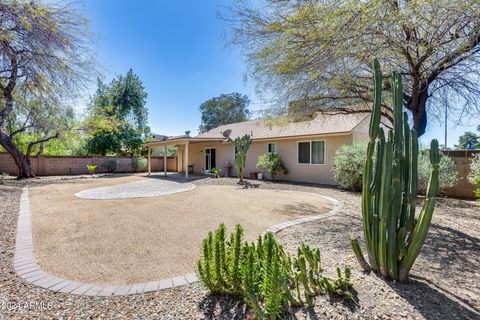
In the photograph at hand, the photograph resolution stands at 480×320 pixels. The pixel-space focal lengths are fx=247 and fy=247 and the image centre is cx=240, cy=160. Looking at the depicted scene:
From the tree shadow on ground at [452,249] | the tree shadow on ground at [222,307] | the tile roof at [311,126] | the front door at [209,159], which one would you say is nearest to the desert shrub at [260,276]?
the tree shadow on ground at [222,307]

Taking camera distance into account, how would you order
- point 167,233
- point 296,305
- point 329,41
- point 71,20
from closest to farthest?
point 296,305 < point 329,41 < point 167,233 < point 71,20

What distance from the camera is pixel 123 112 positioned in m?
28.7

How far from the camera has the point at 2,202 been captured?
7.54 meters

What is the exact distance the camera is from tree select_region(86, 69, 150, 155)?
24766mm

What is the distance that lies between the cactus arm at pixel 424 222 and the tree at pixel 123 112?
24657 mm

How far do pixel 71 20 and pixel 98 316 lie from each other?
920cm

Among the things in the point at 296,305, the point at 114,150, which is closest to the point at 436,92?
the point at 296,305

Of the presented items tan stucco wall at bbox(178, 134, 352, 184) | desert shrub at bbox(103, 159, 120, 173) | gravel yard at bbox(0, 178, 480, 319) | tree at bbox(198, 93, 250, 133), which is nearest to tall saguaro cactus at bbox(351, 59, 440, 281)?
gravel yard at bbox(0, 178, 480, 319)

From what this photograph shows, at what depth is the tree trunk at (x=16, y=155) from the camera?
48.5 ft

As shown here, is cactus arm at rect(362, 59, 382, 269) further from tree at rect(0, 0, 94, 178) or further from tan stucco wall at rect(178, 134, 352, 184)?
tan stucco wall at rect(178, 134, 352, 184)

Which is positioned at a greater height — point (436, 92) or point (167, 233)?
point (436, 92)

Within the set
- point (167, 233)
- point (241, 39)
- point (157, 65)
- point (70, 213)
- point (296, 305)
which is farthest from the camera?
point (157, 65)

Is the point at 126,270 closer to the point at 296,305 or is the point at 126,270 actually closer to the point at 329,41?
the point at 296,305

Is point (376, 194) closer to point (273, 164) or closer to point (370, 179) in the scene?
point (370, 179)
